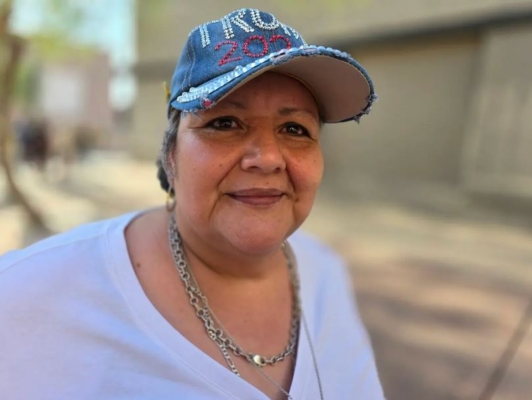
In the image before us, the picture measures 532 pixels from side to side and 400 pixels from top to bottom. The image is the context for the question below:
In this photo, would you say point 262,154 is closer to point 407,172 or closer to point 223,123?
point 223,123

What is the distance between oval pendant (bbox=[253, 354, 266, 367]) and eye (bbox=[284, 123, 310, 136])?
581 mm

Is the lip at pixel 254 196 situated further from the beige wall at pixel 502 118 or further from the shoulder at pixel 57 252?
the beige wall at pixel 502 118

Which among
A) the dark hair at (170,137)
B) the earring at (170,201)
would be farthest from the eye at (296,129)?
the earring at (170,201)

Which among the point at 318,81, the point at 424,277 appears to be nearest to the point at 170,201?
the point at 318,81

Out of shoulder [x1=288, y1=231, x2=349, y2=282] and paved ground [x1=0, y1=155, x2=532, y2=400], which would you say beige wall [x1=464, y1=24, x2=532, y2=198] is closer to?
paved ground [x1=0, y1=155, x2=532, y2=400]

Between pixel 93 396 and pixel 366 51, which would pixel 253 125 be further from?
pixel 366 51

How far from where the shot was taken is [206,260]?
1.23 metres

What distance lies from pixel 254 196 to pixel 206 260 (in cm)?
26

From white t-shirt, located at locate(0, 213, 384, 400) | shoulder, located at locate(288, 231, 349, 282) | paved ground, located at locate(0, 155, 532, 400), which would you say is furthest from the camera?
paved ground, located at locate(0, 155, 532, 400)

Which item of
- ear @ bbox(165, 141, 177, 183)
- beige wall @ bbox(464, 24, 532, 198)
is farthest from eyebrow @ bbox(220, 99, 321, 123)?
beige wall @ bbox(464, 24, 532, 198)

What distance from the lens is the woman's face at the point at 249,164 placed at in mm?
1060

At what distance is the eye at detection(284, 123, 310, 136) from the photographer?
1124 millimetres

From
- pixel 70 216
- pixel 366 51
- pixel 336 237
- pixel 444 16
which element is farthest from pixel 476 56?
pixel 70 216

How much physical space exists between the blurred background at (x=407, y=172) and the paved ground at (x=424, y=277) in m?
0.02
